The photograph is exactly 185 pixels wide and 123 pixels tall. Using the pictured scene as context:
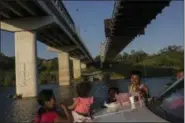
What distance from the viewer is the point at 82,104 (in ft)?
17.4

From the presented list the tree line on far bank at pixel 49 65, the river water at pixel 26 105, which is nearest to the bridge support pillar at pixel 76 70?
the tree line on far bank at pixel 49 65

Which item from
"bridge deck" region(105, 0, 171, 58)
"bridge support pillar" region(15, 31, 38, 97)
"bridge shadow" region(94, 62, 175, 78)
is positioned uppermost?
"bridge deck" region(105, 0, 171, 58)

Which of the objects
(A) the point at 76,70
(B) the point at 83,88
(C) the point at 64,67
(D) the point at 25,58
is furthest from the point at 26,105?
(A) the point at 76,70

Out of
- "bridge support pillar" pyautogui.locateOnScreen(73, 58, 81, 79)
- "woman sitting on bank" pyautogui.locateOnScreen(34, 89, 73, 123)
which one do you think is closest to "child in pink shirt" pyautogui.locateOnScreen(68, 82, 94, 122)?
"woman sitting on bank" pyautogui.locateOnScreen(34, 89, 73, 123)

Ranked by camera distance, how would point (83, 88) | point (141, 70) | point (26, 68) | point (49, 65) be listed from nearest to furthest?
point (83, 88), point (26, 68), point (141, 70), point (49, 65)

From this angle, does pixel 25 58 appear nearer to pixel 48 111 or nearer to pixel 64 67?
pixel 48 111

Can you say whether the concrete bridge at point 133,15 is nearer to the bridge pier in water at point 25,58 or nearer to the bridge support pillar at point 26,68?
the bridge pier in water at point 25,58

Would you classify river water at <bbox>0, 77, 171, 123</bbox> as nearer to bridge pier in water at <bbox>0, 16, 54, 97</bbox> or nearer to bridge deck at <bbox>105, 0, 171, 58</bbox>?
bridge pier in water at <bbox>0, 16, 54, 97</bbox>

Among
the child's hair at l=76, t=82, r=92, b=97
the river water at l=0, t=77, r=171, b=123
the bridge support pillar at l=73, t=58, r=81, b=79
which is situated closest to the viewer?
the child's hair at l=76, t=82, r=92, b=97

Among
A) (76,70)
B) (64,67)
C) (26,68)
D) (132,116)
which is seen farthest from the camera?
(76,70)

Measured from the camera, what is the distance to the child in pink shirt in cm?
520

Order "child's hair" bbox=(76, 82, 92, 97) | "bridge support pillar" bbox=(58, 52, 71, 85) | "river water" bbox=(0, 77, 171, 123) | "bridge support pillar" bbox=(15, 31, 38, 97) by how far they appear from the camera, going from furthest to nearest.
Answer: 1. "bridge support pillar" bbox=(58, 52, 71, 85)
2. "bridge support pillar" bbox=(15, 31, 38, 97)
3. "river water" bbox=(0, 77, 171, 123)
4. "child's hair" bbox=(76, 82, 92, 97)

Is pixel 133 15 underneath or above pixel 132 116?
above

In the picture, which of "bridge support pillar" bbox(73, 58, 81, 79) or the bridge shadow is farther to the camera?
the bridge shadow
